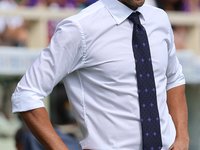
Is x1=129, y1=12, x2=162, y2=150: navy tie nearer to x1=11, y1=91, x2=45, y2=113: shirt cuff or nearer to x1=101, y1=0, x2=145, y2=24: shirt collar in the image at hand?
x1=101, y1=0, x2=145, y2=24: shirt collar

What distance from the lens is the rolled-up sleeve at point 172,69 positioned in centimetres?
228

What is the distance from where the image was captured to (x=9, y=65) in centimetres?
557

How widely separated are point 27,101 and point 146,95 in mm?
546

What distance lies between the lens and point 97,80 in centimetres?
200

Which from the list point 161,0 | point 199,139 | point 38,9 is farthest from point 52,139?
point 199,139

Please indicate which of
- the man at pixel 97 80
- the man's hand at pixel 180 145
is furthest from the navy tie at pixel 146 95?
the man's hand at pixel 180 145

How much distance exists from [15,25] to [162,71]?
15.9ft

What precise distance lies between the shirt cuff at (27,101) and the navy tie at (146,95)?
0.47 meters

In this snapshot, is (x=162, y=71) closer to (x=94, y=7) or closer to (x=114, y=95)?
(x=114, y=95)

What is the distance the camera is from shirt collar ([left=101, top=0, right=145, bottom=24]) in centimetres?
209

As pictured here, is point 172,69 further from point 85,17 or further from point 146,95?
point 85,17

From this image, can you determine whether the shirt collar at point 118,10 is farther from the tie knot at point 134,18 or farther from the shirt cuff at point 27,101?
the shirt cuff at point 27,101

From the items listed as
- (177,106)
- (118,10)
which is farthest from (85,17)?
(177,106)

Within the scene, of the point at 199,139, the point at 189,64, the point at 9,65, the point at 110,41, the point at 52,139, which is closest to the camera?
the point at 52,139
